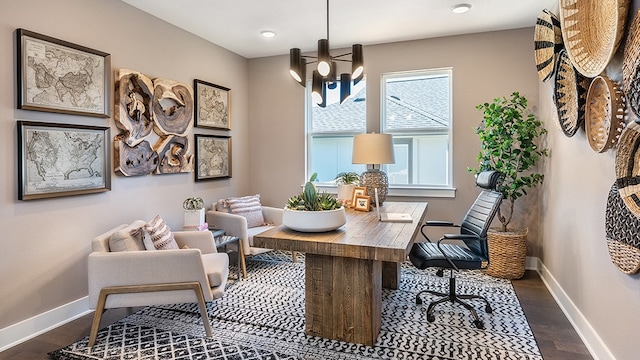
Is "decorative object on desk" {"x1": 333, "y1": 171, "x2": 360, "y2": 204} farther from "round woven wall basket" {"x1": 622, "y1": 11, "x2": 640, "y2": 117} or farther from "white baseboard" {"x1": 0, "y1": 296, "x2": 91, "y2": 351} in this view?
"white baseboard" {"x1": 0, "y1": 296, "x2": 91, "y2": 351}

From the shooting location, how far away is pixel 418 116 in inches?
176

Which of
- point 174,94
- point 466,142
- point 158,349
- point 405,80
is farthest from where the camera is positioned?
point 405,80

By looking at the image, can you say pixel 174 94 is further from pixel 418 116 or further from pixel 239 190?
pixel 418 116

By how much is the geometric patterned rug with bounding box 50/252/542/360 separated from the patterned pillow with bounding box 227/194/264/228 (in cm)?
98

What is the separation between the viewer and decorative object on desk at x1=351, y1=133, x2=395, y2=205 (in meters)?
3.52

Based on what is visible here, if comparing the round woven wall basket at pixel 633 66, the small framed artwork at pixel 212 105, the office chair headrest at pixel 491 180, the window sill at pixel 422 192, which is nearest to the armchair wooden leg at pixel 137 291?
the small framed artwork at pixel 212 105

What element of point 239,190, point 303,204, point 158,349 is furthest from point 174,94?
point 158,349

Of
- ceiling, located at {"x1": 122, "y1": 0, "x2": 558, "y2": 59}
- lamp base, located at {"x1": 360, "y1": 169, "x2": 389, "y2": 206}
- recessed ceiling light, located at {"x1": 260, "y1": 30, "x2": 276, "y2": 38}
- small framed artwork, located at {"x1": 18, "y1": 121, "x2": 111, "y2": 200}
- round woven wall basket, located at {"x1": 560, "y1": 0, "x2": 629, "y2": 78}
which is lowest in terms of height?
lamp base, located at {"x1": 360, "y1": 169, "x2": 389, "y2": 206}

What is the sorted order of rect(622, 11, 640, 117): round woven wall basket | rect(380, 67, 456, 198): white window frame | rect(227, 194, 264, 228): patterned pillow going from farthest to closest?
1. rect(380, 67, 456, 198): white window frame
2. rect(227, 194, 264, 228): patterned pillow
3. rect(622, 11, 640, 117): round woven wall basket

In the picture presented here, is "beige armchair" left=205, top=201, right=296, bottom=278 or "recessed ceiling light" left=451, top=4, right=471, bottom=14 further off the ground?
"recessed ceiling light" left=451, top=4, right=471, bottom=14

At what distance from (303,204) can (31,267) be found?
6.50 feet

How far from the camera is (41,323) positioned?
2625mm

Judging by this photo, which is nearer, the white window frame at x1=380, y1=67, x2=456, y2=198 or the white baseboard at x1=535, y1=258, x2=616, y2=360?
the white baseboard at x1=535, y1=258, x2=616, y2=360

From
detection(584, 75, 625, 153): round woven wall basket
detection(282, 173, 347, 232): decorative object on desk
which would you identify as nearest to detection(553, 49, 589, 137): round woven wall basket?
detection(584, 75, 625, 153): round woven wall basket
